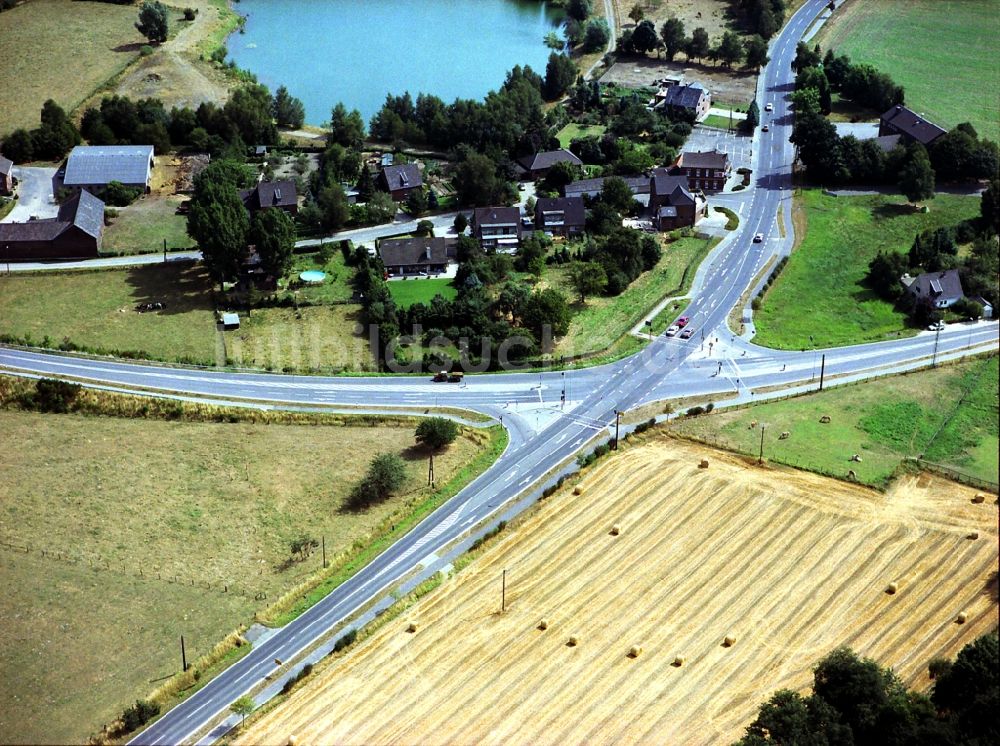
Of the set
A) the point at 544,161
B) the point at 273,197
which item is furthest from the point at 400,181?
the point at 544,161

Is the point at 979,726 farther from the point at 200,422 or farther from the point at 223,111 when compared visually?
the point at 223,111

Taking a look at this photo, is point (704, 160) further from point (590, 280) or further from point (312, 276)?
point (312, 276)

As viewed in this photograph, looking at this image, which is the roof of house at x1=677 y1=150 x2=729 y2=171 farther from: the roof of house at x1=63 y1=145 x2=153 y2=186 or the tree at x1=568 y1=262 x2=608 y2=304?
the roof of house at x1=63 y1=145 x2=153 y2=186

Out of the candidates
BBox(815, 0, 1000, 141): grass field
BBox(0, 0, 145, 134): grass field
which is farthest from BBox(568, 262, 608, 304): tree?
BBox(0, 0, 145, 134): grass field

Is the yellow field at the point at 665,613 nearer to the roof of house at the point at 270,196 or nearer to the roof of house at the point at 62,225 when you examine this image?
the roof of house at the point at 270,196

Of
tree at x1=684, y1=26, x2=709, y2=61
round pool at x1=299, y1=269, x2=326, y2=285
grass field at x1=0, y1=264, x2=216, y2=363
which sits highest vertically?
tree at x1=684, y1=26, x2=709, y2=61

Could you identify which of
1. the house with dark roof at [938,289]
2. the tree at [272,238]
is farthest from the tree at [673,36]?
the tree at [272,238]

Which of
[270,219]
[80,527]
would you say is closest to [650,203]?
[270,219]
